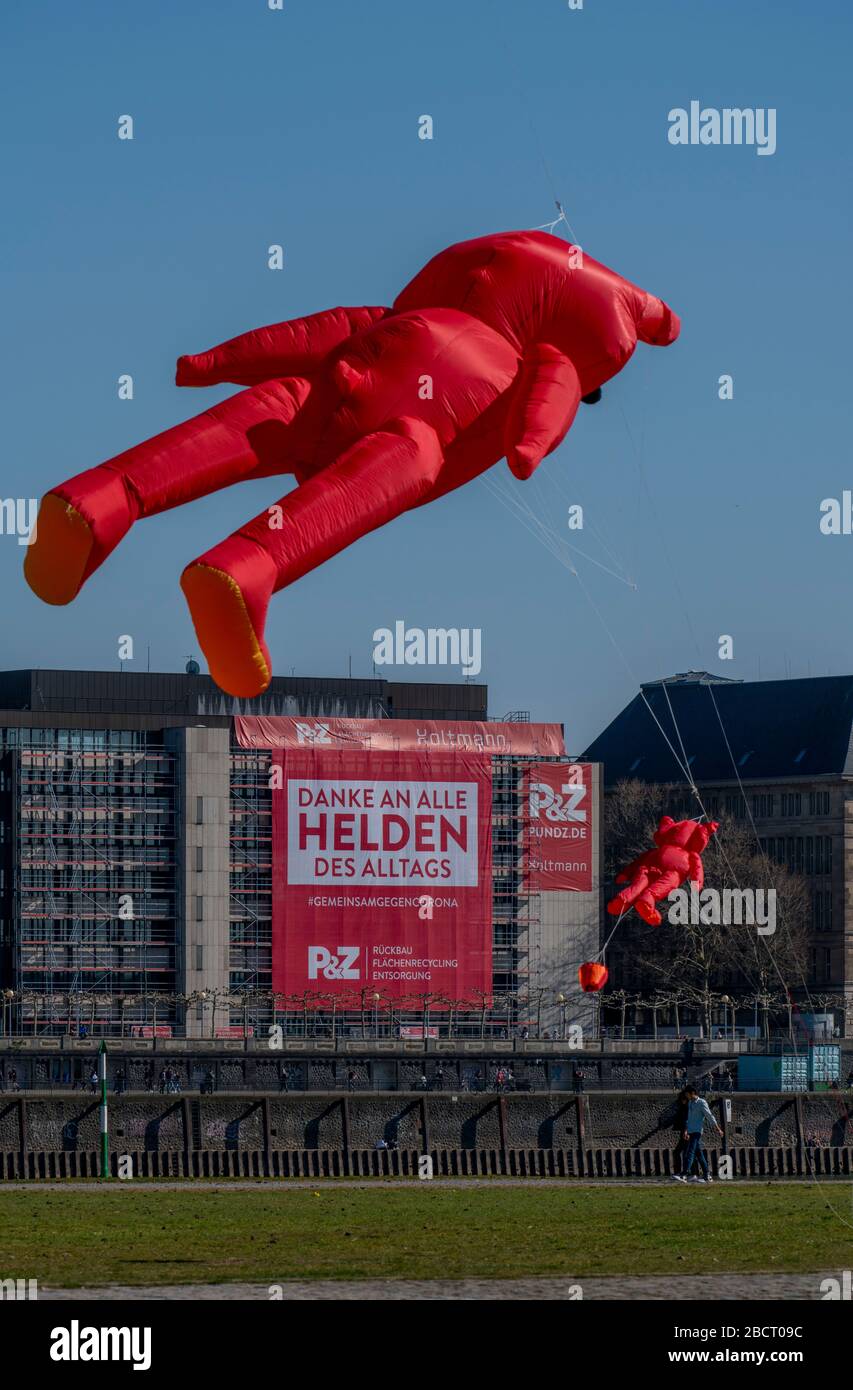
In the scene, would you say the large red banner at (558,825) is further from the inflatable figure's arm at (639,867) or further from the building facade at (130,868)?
the inflatable figure's arm at (639,867)

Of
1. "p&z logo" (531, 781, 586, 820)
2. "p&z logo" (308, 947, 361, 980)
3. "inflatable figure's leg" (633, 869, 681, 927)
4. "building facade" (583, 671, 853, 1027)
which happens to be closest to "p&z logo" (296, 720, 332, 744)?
"p&z logo" (308, 947, 361, 980)

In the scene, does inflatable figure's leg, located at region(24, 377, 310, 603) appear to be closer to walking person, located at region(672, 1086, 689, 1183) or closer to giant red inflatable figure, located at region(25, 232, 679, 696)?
giant red inflatable figure, located at region(25, 232, 679, 696)

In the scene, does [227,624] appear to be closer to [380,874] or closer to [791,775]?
[380,874]

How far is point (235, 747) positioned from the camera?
163000mm

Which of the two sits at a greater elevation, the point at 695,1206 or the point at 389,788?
the point at 389,788

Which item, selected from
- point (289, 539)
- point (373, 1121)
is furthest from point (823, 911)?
point (289, 539)

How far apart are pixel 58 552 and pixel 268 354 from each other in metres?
3.20

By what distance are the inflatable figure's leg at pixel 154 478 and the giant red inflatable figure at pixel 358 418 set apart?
2 cm
